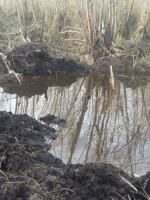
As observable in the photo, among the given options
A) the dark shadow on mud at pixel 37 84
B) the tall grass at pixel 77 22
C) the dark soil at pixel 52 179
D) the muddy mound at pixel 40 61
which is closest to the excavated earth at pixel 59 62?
the muddy mound at pixel 40 61

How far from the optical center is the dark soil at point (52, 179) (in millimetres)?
3402

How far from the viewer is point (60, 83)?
8.50 metres

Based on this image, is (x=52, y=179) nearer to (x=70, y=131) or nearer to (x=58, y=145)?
(x=58, y=145)

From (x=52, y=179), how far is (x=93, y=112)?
3003 mm

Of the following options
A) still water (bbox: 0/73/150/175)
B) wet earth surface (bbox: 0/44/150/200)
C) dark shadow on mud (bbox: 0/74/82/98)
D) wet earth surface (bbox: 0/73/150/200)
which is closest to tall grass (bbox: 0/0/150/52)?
wet earth surface (bbox: 0/44/150/200)

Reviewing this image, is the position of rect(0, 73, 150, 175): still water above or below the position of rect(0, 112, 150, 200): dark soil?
above

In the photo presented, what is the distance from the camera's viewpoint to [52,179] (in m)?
3.60

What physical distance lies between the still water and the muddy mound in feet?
0.93

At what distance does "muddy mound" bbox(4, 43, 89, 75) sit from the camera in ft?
28.7

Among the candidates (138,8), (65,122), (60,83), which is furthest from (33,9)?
(65,122)

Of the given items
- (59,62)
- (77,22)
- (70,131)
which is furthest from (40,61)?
(70,131)

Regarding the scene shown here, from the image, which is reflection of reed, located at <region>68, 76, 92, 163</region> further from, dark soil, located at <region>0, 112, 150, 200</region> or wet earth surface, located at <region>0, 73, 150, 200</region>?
dark soil, located at <region>0, 112, 150, 200</region>

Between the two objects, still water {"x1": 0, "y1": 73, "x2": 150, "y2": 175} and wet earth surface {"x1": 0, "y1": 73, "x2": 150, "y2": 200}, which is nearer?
wet earth surface {"x1": 0, "y1": 73, "x2": 150, "y2": 200}

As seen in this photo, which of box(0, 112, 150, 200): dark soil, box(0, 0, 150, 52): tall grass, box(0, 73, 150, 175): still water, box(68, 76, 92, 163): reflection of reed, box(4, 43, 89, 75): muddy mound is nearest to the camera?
box(0, 112, 150, 200): dark soil
